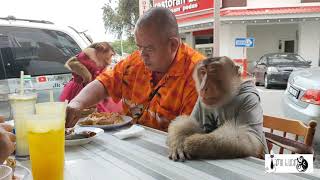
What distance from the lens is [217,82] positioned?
128cm

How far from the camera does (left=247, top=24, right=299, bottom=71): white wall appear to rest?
484 inches

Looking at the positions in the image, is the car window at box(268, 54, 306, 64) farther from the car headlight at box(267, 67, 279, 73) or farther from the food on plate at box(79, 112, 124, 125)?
the food on plate at box(79, 112, 124, 125)

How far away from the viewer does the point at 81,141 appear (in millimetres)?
1291

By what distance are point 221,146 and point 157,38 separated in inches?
29.1

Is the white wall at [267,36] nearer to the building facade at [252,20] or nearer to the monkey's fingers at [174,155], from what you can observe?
the building facade at [252,20]

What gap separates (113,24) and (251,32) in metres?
4.82

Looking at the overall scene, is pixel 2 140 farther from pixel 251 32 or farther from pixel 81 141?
pixel 251 32

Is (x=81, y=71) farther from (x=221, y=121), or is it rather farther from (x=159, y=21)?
(x=221, y=121)

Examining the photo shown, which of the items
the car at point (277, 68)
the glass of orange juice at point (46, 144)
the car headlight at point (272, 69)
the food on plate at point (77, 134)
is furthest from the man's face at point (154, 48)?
the car headlight at point (272, 69)

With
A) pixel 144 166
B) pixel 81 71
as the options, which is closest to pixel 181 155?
pixel 144 166

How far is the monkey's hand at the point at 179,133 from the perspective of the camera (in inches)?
44.5

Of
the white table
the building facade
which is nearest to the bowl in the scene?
the white table

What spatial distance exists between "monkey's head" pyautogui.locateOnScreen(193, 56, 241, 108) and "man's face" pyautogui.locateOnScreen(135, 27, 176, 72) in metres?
0.44

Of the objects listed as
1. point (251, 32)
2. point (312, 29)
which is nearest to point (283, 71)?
point (312, 29)
